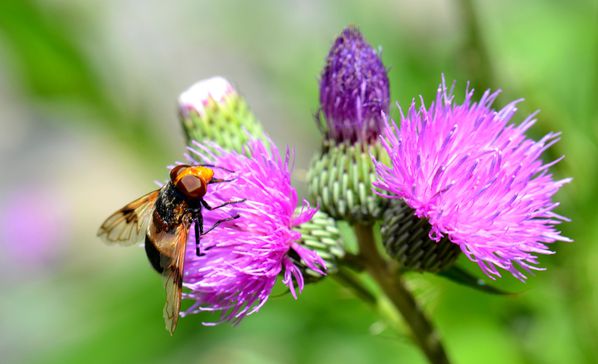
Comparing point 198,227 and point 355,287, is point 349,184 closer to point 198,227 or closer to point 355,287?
point 355,287

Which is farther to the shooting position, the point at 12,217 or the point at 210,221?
the point at 12,217

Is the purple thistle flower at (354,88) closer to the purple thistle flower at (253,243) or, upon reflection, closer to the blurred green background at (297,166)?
the purple thistle flower at (253,243)

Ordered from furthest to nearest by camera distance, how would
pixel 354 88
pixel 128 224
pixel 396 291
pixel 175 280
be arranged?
pixel 128 224 → pixel 396 291 → pixel 354 88 → pixel 175 280

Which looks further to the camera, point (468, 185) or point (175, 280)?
point (175, 280)

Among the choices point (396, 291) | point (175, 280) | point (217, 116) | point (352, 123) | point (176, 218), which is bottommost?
point (396, 291)

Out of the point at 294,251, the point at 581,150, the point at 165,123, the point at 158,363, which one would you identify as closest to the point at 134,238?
the point at 294,251

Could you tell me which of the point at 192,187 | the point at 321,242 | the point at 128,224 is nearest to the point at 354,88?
the point at 321,242

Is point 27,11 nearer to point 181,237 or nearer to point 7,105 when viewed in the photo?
point 181,237
